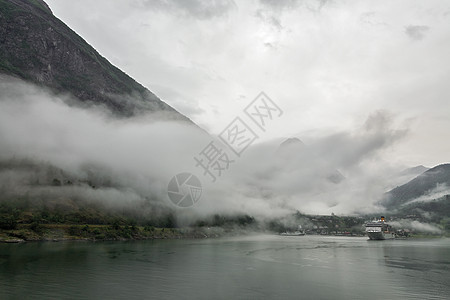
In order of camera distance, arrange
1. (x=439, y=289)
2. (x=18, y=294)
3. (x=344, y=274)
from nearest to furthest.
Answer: (x=18, y=294) → (x=439, y=289) → (x=344, y=274)

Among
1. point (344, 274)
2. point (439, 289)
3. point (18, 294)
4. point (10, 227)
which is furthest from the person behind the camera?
point (10, 227)

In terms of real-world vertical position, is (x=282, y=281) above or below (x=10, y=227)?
below

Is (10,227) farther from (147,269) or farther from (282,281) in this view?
(282,281)

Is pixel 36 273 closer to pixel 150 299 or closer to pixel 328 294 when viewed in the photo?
pixel 150 299

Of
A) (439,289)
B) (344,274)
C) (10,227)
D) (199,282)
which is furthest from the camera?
(10,227)

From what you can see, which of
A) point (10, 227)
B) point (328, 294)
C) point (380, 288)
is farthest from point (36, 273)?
point (10, 227)

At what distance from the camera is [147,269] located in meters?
88.1

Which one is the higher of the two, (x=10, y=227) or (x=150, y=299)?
(x=10, y=227)

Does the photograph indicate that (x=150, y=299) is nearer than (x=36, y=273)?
Yes

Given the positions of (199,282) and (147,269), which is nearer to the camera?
(199,282)

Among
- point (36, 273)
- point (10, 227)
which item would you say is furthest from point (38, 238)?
point (36, 273)

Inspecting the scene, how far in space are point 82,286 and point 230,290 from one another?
30.9 meters

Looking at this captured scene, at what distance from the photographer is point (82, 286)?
205ft

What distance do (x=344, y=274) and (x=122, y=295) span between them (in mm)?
61868
